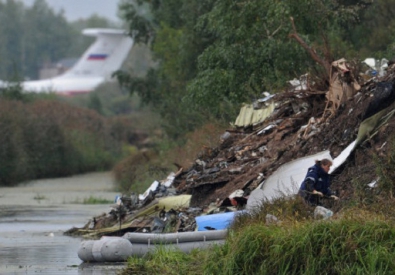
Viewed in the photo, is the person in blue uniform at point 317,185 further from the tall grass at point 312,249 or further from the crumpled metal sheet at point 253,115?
the crumpled metal sheet at point 253,115

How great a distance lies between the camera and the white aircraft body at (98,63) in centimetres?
10619

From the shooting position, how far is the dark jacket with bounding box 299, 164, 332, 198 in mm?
16172

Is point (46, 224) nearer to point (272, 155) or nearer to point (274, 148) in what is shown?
point (274, 148)

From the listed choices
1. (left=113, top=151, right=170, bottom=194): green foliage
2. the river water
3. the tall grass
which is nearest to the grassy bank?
the tall grass

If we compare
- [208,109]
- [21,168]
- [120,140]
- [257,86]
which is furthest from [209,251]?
[120,140]

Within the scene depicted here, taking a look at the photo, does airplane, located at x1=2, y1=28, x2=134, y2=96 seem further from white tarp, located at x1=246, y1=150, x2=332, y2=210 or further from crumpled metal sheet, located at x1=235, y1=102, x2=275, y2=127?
white tarp, located at x1=246, y1=150, x2=332, y2=210

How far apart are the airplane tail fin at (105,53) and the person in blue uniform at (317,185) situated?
90062mm

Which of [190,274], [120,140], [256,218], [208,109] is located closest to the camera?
[190,274]

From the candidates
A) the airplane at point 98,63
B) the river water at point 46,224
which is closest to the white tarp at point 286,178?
the river water at point 46,224

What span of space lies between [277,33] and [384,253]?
17.2 meters

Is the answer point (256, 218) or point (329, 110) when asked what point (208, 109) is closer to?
point (329, 110)

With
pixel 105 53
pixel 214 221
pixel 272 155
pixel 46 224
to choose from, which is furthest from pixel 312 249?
pixel 105 53

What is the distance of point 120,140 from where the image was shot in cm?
6931

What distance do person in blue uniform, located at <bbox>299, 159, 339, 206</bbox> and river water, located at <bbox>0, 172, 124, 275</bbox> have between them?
2808mm
